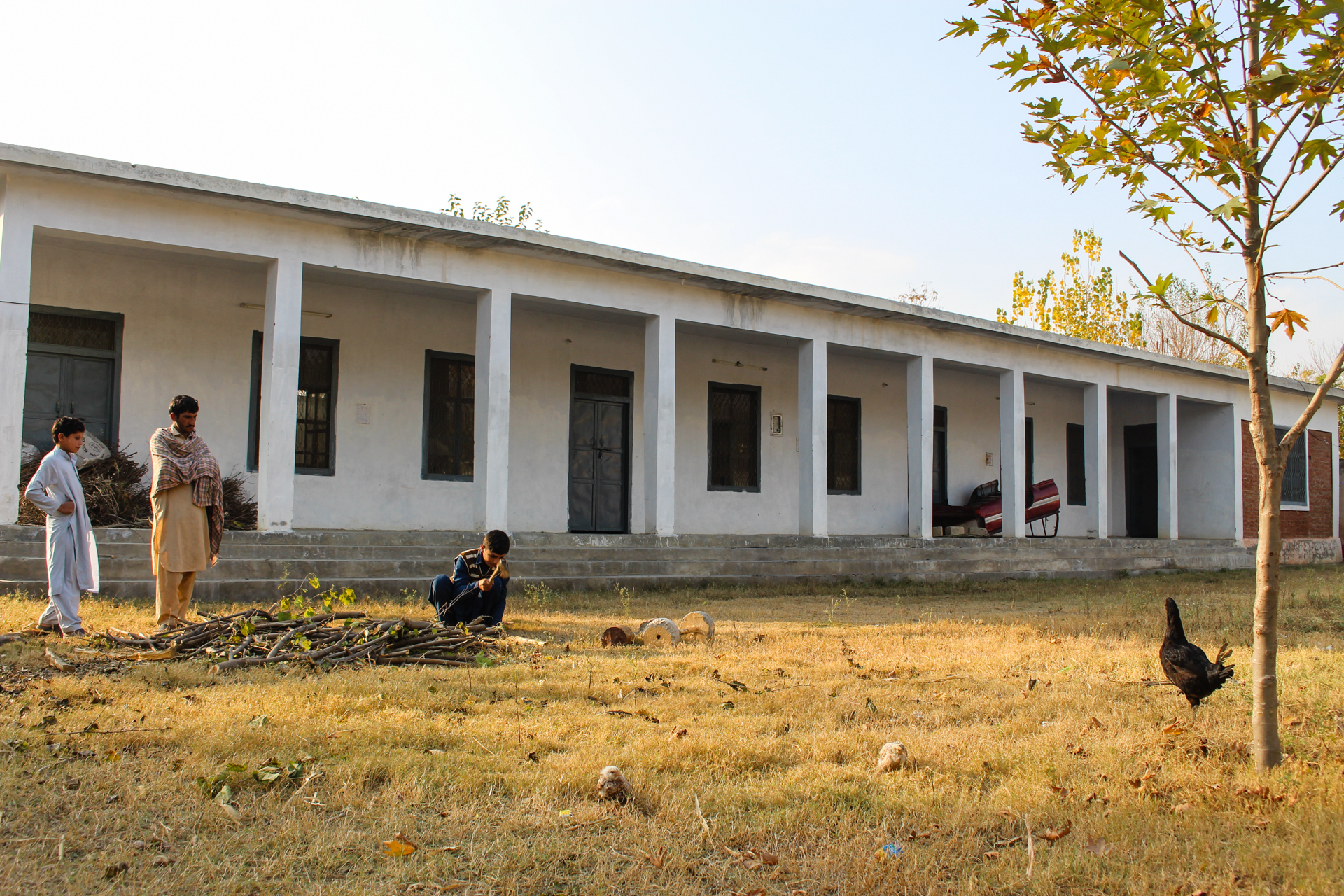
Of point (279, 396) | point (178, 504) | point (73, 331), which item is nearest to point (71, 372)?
point (73, 331)

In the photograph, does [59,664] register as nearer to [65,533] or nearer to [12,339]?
[65,533]

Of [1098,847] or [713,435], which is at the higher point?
[713,435]

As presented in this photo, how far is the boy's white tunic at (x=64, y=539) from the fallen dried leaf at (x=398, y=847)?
4423 mm

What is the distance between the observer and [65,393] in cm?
1044

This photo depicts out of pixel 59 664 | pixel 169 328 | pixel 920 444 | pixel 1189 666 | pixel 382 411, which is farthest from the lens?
pixel 920 444

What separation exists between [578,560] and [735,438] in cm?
530

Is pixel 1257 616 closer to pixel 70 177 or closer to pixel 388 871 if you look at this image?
pixel 388 871

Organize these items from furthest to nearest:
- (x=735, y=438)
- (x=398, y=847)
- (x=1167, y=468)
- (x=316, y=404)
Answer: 1. (x=1167, y=468)
2. (x=735, y=438)
3. (x=316, y=404)
4. (x=398, y=847)

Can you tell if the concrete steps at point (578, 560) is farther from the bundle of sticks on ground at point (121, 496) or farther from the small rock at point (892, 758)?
the small rock at point (892, 758)

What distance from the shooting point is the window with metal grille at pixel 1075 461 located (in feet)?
65.2

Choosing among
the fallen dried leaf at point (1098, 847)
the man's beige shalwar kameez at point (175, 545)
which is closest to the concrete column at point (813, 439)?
the man's beige shalwar kameez at point (175, 545)

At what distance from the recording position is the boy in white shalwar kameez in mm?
6363

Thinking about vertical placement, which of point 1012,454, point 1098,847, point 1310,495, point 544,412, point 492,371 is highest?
point 492,371

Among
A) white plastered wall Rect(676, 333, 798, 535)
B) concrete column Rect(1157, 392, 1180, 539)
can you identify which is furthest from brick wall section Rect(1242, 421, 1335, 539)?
white plastered wall Rect(676, 333, 798, 535)
